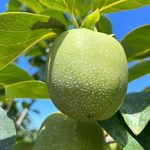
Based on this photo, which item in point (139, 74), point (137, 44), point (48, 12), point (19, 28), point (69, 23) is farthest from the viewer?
point (69, 23)

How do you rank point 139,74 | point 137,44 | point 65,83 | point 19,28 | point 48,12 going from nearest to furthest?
point 65,83
point 19,28
point 137,44
point 139,74
point 48,12

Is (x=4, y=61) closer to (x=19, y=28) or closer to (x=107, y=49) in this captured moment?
(x=19, y=28)

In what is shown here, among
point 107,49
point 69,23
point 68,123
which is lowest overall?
point 69,23

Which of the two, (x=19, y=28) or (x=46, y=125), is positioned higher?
(x=19, y=28)

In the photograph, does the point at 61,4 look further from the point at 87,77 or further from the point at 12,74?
the point at 12,74

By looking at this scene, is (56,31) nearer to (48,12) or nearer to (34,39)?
(34,39)

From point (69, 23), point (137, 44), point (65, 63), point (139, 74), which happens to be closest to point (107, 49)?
point (65, 63)

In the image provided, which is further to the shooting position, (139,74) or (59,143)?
(139,74)
